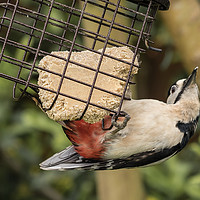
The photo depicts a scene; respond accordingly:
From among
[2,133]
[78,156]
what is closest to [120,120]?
[78,156]

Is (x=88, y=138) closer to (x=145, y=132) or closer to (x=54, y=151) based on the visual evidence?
(x=145, y=132)

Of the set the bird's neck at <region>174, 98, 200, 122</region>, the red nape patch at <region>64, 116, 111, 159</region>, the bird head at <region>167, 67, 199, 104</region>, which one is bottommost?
the red nape patch at <region>64, 116, 111, 159</region>

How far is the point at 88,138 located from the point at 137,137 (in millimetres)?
232

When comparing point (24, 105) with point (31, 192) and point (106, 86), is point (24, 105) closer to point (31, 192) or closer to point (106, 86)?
point (31, 192)

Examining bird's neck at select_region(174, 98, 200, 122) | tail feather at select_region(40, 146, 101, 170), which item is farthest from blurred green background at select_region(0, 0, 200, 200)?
tail feather at select_region(40, 146, 101, 170)

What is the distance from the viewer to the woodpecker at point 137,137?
7.06 ft

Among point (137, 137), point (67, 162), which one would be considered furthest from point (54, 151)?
point (137, 137)

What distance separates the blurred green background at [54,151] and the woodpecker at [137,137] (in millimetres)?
763

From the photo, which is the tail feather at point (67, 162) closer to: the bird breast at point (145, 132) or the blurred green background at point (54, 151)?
the bird breast at point (145, 132)

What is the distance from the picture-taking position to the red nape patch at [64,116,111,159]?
213 cm

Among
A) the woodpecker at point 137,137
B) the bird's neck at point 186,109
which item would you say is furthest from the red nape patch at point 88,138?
the bird's neck at point 186,109

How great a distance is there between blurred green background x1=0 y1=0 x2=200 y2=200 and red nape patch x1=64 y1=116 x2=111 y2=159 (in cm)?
92

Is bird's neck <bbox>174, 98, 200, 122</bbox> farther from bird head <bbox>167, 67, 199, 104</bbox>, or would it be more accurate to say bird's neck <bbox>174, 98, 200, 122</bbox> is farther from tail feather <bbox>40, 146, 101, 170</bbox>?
tail feather <bbox>40, 146, 101, 170</bbox>

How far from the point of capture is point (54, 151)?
3959mm
